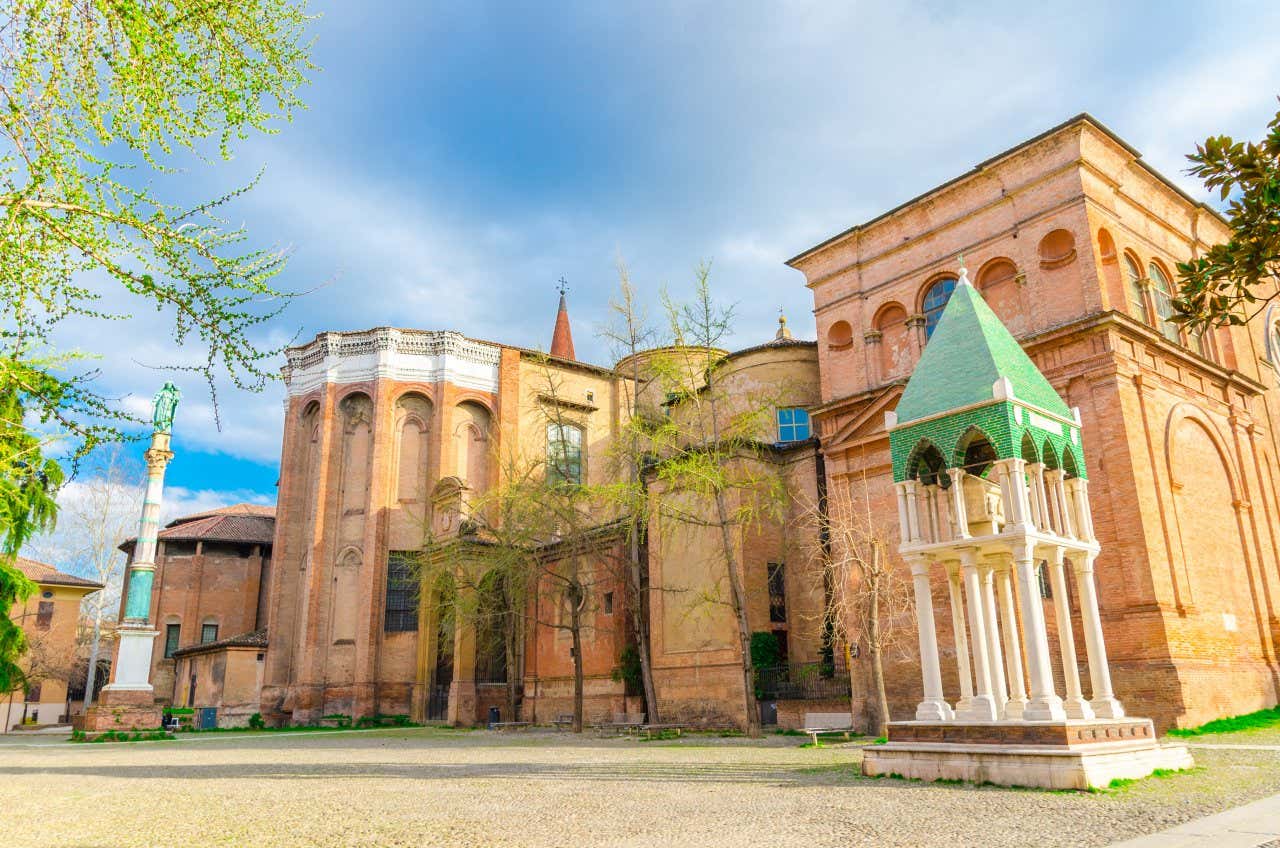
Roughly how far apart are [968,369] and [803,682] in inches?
494

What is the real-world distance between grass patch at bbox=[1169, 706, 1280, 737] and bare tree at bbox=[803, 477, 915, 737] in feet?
17.5

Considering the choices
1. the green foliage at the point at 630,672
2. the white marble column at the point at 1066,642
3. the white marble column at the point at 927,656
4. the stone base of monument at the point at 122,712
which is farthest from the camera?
the green foliage at the point at 630,672

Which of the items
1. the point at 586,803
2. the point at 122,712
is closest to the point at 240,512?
the point at 122,712

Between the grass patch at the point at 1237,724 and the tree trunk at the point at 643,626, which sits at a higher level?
the tree trunk at the point at 643,626

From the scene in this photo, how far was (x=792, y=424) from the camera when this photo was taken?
28.1 meters

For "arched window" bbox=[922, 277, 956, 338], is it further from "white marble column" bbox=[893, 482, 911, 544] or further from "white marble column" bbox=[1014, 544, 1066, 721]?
"white marble column" bbox=[1014, 544, 1066, 721]

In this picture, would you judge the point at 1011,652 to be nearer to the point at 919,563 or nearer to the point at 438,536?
the point at 919,563

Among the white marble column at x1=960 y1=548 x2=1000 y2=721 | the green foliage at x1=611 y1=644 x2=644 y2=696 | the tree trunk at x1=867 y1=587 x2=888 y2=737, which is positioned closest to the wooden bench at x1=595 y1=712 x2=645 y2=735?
the green foliage at x1=611 y1=644 x2=644 y2=696

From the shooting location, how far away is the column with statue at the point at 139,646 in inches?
1037

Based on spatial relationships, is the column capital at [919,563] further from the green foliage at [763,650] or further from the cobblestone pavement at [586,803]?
the green foliage at [763,650]

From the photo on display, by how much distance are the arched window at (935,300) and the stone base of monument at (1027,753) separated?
46.1 feet

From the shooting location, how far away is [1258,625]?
19781mm

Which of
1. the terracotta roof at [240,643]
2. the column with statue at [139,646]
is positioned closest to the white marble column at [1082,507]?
the column with statue at [139,646]

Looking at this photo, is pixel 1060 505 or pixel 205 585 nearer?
pixel 1060 505
